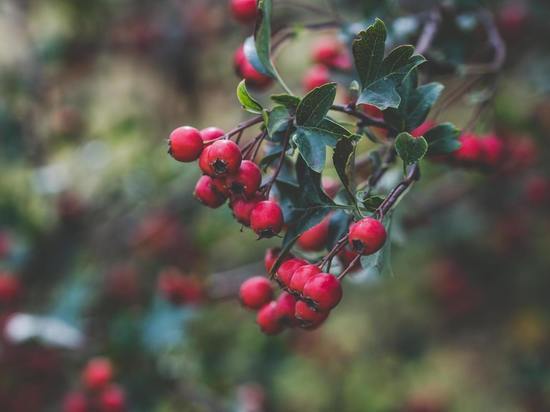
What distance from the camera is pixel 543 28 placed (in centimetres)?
215

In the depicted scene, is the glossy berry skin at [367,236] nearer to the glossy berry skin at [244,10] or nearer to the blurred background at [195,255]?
the glossy berry skin at [244,10]

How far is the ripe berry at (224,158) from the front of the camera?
89cm

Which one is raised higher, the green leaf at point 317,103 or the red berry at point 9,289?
the red berry at point 9,289

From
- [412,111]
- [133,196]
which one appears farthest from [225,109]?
[412,111]

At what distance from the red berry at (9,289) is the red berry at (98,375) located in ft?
1.50

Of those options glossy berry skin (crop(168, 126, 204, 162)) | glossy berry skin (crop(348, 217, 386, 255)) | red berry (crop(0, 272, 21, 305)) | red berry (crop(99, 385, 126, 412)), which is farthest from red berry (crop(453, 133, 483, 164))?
red berry (crop(0, 272, 21, 305))

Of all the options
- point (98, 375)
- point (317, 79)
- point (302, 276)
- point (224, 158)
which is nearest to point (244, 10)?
point (317, 79)

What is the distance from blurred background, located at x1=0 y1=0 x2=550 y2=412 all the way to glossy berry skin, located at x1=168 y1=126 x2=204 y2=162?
0.80 m

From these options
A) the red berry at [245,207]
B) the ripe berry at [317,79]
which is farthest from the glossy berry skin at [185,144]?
the ripe berry at [317,79]

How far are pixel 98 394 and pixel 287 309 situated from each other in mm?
1044

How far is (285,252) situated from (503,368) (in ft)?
8.53

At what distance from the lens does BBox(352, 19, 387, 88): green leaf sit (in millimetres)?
907

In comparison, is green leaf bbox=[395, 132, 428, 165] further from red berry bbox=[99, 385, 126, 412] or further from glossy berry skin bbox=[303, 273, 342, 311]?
red berry bbox=[99, 385, 126, 412]

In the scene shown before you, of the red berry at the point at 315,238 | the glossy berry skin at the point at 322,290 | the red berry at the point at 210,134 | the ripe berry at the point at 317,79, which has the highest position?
the ripe berry at the point at 317,79
